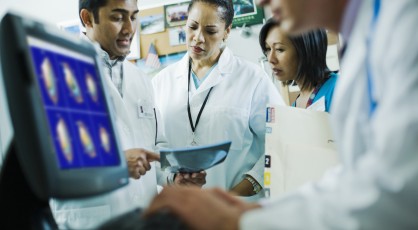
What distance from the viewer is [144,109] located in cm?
150

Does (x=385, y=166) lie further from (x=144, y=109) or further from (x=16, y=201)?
(x=144, y=109)

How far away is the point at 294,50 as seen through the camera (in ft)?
5.33

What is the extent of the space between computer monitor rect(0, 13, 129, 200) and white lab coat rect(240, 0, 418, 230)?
25cm

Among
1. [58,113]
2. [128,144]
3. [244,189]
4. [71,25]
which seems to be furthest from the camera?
[71,25]

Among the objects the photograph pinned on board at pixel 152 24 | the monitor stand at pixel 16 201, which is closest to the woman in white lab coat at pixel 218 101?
the photograph pinned on board at pixel 152 24

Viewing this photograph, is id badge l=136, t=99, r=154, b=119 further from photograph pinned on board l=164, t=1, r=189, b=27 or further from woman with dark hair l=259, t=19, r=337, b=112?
photograph pinned on board l=164, t=1, r=189, b=27

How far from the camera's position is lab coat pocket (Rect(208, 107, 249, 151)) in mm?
1696

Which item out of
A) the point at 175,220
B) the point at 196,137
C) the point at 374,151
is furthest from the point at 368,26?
the point at 196,137

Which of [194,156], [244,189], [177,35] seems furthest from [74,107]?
[177,35]

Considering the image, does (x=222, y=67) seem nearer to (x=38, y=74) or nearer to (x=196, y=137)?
(x=196, y=137)

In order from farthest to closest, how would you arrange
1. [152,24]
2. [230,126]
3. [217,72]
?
1. [152,24]
2. [217,72]
3. [230,126]

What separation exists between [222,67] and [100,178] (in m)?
1.26

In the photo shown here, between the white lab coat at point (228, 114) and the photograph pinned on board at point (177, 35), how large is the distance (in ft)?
2.86

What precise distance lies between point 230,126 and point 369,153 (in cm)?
125
